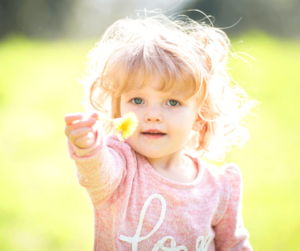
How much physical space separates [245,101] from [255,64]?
3839 mm

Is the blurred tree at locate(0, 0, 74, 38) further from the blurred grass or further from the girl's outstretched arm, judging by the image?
the girl's outstretched arm

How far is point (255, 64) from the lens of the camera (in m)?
5.35

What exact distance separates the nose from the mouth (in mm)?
37

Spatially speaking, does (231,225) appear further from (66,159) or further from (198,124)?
(66,159)

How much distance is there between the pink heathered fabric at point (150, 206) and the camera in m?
1.18

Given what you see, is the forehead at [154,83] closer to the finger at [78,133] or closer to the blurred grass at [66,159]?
the finger at [78,133]

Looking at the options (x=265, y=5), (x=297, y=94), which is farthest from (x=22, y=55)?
(x=265, y=5)

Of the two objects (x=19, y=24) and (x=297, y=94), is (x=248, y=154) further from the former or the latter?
(x=19, y=24)

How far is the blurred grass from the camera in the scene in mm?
2148

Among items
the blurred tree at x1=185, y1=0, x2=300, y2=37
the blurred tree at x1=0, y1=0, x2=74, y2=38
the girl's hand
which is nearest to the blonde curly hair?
the girl's hand

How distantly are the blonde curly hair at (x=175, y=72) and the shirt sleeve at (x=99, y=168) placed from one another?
295 mm

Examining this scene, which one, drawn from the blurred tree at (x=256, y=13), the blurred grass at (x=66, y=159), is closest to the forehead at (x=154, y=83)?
the blurred grass at (x=66, y=159)

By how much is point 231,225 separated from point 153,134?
1.77 feet

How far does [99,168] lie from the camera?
1044 mm
